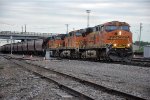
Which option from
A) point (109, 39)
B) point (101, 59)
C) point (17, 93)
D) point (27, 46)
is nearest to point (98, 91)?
point (17, 93)

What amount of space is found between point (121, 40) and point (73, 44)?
11.2 m

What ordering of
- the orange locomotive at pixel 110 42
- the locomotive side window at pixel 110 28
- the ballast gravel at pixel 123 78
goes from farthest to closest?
the locomotive side window at pixel 110 28 → the orange locomotive at pixel 110 42 → the ballast gravel at pixel 123 78

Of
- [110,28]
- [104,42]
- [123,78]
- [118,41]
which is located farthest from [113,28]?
[123,78]

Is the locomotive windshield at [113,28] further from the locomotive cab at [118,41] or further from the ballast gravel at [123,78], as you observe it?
the ballast gravel at [123,78]

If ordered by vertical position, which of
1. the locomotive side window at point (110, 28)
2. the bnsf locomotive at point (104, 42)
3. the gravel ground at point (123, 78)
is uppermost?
the locomotive side window at point (110, 28)

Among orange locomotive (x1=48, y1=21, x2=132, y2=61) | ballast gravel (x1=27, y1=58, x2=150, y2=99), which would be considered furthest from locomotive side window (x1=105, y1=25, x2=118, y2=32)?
ballast gravel (x1=27, y1=58, x2=150, y2=99)

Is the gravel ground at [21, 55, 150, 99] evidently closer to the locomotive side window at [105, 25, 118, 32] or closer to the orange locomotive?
the orange locomotive

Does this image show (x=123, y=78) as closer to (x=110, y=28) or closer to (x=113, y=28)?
(x=110, y=28)

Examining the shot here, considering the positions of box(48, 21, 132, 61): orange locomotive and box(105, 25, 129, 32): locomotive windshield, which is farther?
box(105, 25, 129, 32): locomotive windshield

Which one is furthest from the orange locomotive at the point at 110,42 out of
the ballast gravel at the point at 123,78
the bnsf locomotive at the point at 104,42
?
the ballast gravel at the point at 123,78

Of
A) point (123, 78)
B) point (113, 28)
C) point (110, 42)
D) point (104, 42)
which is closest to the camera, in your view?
point (123, 78)

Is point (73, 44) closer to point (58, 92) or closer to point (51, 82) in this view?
point (51, 82)

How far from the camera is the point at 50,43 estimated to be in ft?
166

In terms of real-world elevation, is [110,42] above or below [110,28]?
below
